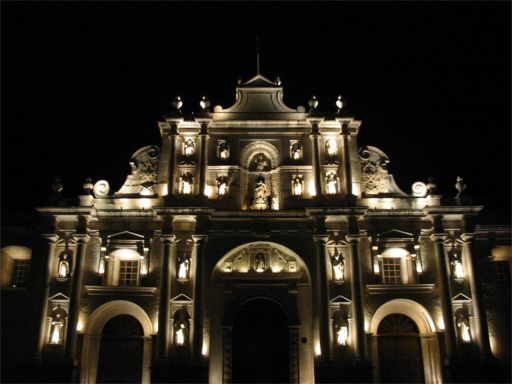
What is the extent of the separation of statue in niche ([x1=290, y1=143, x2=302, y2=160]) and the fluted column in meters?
5.17

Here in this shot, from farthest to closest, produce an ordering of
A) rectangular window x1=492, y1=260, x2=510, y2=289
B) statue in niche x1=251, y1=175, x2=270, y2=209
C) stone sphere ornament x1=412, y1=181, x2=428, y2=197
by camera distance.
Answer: statue in niche x1=251, y1=175, x2=270, y2=209 < stone sphere ornament x1=412, y1=181, x2=428, y2=197 < rectangular window x1=492, y1=260, x2=510, y2=289

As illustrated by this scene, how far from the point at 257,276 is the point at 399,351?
743cm

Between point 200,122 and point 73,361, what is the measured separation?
12.9m

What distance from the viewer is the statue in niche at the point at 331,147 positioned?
30.3 meters

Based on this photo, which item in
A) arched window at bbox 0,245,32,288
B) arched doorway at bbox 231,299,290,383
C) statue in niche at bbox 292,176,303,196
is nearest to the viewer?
arched doorway at bbox 231,299,290,383

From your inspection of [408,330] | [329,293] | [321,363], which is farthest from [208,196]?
[408,330]

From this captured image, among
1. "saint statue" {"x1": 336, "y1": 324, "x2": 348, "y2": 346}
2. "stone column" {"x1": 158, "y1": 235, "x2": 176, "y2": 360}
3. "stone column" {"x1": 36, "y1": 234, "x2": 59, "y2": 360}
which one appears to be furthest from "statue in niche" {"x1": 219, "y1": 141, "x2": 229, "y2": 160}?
"saint statue" {"x1": 336, "y1": 324, "x2": 348, "y2": 346}

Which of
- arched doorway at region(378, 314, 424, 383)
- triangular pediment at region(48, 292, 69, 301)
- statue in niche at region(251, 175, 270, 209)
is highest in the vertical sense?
statue in niche at region(251, 175, 270, 209)

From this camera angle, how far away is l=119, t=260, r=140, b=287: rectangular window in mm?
28406

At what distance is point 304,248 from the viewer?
28.2 meters

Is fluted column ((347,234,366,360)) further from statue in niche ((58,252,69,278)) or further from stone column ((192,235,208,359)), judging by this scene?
statue in niche ((58,252,69,278))

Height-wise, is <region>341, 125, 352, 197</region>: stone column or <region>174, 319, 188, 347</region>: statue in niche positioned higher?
<region>341, 125, 352, 197</region>: stone column

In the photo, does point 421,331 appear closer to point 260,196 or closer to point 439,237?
point 439,237

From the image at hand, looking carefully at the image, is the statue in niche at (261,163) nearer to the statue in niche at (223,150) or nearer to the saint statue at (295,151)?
the saint statue at (295,151)
